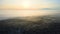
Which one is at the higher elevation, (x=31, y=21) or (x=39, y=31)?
(x=31, y=21)

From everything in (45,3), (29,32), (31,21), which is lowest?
(29,32)

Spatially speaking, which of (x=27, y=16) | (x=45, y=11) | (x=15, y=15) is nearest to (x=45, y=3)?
(x=45, y=11)

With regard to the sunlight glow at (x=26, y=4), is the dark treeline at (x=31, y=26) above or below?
below

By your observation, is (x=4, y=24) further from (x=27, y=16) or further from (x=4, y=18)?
(x=27, y=16)

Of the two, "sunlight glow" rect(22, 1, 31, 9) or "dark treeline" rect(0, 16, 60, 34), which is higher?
"sunlight glow" rect(22, 1, 31, 9)

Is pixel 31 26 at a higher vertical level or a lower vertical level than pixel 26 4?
lower

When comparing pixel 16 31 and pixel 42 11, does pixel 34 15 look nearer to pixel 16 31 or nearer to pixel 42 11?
pixel 42 11

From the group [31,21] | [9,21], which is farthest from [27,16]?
[9,21]

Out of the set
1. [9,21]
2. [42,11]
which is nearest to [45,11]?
[42,11]

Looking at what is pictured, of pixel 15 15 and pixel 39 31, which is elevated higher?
pixel 15 15
